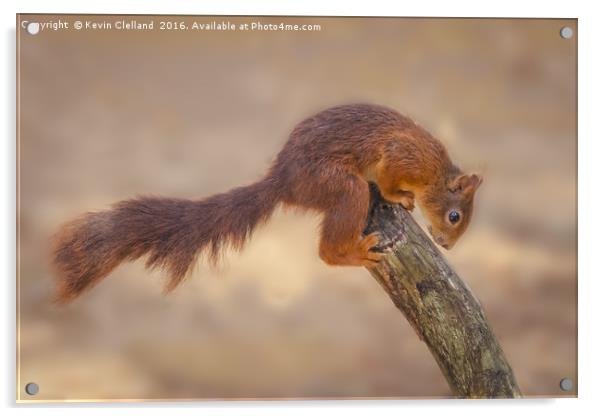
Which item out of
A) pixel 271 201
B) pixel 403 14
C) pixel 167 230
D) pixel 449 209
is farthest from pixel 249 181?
pixel 403 14

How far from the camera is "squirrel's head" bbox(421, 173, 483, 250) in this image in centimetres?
359

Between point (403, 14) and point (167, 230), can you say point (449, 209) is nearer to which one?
point (403, 14)

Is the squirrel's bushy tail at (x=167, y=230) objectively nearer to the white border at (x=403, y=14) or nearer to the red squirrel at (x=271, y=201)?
the red squirrel at (x=271, y=201)

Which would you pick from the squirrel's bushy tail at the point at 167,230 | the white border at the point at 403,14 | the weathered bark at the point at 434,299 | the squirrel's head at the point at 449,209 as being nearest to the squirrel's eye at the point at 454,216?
the squirrel's head at the point at 449,209

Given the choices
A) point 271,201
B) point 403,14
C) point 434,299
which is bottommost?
point 434,299

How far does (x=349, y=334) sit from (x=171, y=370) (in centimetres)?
90

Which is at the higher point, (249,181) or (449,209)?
(249,181)

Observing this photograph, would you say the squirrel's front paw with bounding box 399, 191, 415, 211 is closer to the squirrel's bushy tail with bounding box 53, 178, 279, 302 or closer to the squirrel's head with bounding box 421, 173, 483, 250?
the squirrel's head with bounding box 421, 173, 483, 250

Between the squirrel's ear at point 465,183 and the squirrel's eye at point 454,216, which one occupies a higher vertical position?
the squirrel's ear at point 465,183

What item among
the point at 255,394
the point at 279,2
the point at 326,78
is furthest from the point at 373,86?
the point at 255,394

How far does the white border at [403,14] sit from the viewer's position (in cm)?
Answer: 358

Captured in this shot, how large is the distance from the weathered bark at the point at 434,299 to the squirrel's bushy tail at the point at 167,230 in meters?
0.59

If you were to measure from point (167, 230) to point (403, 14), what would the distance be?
1.60m

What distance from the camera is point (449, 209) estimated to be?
11.9 feet
